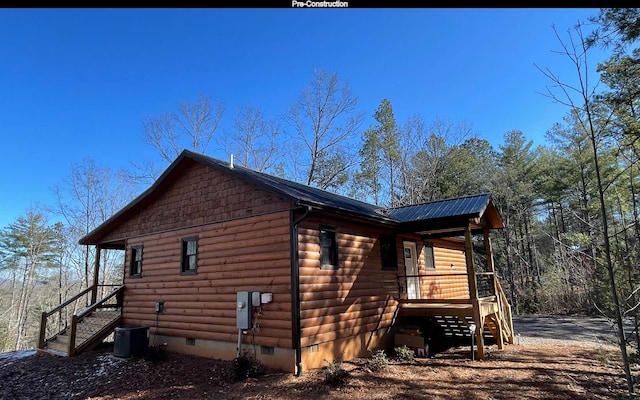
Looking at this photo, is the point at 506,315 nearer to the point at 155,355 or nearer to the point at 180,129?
the point at 155,355

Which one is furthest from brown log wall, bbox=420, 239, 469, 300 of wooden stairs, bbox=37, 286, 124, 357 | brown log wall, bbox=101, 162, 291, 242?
wooden stairs, bbox=37, 286, 124, 357

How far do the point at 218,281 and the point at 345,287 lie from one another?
314cm

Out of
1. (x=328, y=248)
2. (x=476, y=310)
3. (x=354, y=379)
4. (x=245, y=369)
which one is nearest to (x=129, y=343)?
(x=245, y=369)

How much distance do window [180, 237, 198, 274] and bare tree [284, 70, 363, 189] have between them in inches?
548

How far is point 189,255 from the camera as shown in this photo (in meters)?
10.0

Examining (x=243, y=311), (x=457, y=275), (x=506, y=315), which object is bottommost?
(x=506, y=315)

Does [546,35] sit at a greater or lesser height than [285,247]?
greater

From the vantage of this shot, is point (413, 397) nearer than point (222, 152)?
Yes

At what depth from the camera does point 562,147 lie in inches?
922

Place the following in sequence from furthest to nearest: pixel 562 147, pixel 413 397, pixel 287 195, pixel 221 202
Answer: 1. pixel 562 147
2. pixel 221 202
3. pixel 287 195
4. pixel 413 397

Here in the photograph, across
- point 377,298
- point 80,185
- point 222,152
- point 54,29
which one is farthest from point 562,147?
point 80,185

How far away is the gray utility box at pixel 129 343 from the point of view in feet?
30.3

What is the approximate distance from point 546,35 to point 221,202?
296 inches

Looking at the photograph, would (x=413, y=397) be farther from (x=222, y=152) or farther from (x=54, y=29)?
(x=222, y=152)
